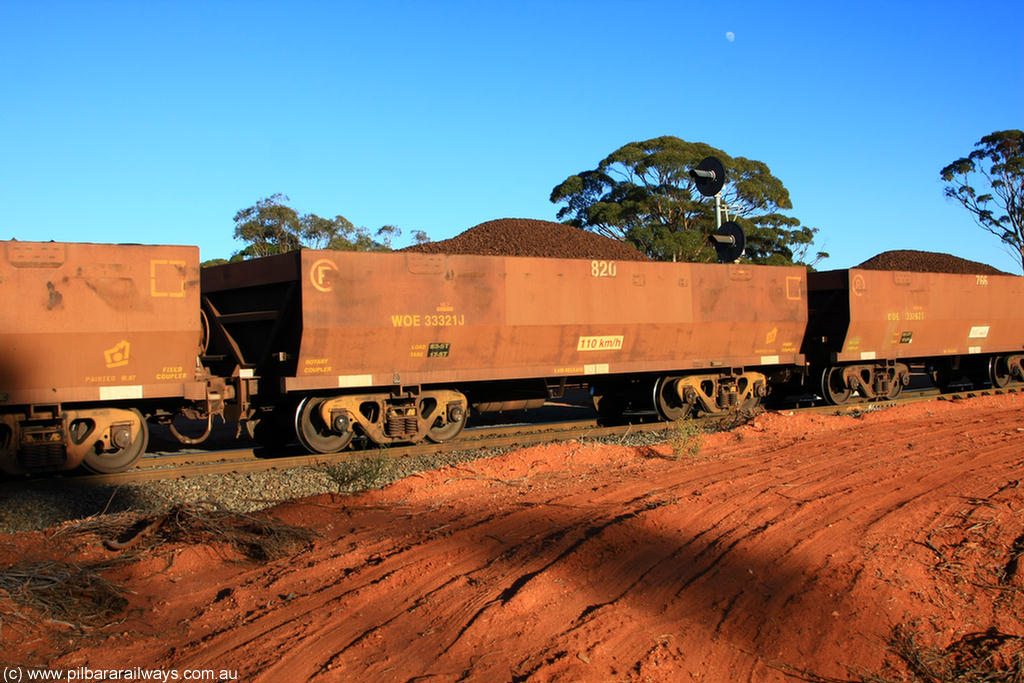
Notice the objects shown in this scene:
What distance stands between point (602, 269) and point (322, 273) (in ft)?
15.5

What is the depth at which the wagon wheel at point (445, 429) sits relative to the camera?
1249 cm

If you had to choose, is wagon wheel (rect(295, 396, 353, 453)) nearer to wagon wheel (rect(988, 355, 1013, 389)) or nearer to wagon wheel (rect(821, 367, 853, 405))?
wagon wheel (rect(821, 367, 853, 405))

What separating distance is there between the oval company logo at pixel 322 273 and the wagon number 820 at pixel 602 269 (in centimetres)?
434

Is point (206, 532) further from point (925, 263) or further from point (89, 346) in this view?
point (925, 263)

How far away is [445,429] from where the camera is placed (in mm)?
12586

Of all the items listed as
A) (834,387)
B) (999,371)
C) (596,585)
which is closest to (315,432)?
(596,585)

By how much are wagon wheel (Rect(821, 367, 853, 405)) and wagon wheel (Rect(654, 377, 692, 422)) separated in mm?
4096

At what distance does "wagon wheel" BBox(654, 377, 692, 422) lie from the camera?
1480 centimetres

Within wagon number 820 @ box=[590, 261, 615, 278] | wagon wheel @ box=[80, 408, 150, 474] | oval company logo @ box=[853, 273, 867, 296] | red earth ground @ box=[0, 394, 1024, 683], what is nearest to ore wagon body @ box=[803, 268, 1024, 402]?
oval company logo @ box=[853, 273, 867, 296]

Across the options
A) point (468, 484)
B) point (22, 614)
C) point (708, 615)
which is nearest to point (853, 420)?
point (468, 484)

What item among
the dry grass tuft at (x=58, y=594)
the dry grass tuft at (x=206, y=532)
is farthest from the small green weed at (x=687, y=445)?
the dry grass tuft at (x=58, y=594)

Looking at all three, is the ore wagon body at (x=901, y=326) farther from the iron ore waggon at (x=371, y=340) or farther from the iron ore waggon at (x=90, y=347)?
the iron ore waggon at (x=90, y=347)

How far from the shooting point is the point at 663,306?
1398 centimetres

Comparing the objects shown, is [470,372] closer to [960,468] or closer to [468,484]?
[468,484]
